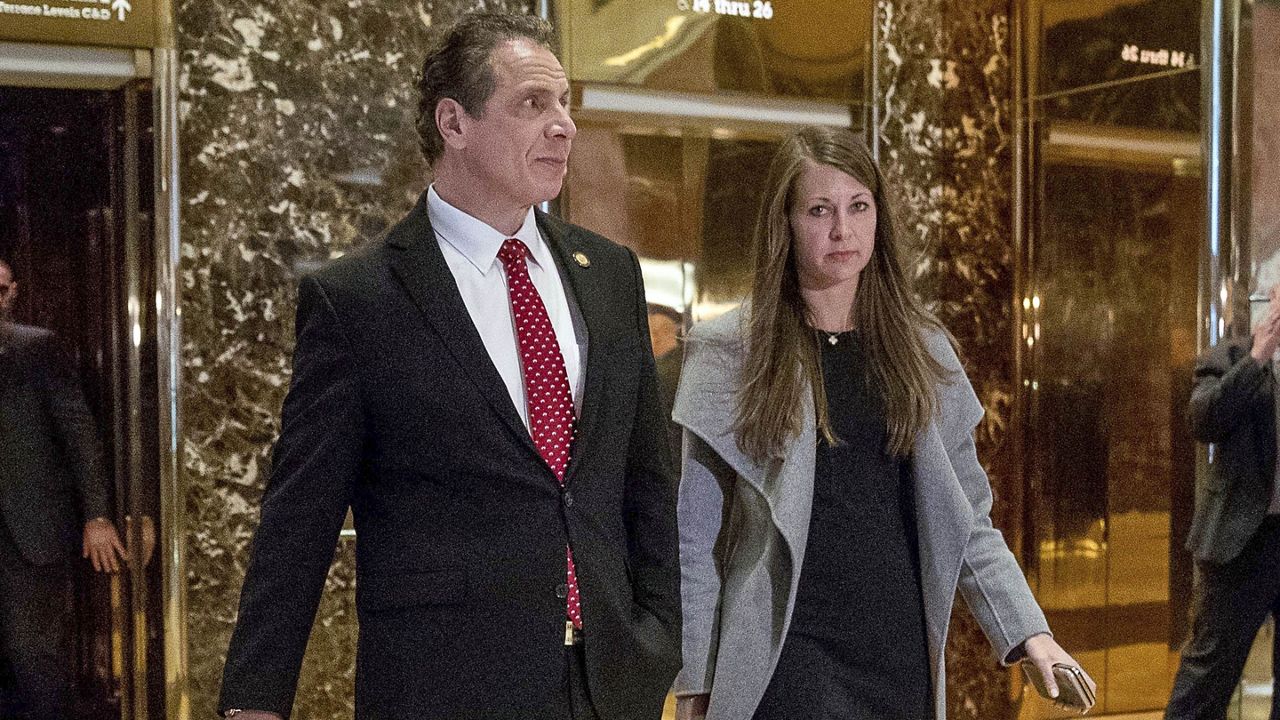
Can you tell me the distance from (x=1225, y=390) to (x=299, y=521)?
349 centimetres

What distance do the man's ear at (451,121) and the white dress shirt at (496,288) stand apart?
0.10 metres

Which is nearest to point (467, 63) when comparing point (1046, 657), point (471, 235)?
point (471, 235)

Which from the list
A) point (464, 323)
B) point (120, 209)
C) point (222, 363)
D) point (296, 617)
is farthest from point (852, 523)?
point (120, 209)

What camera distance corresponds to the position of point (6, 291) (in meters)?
3.93

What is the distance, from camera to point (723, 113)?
15.5ft

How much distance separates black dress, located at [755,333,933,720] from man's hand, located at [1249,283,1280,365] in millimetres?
2393

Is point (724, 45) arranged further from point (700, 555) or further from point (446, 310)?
point (446, 310)

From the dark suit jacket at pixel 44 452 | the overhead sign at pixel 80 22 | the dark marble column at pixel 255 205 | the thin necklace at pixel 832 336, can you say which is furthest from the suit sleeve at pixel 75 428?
the thin necklace at pixel 832 336

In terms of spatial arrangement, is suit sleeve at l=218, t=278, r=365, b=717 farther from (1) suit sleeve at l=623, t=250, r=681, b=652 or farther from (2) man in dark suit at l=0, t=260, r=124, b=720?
(2) man in dark suit at l=0, t=260, r=124, b=720

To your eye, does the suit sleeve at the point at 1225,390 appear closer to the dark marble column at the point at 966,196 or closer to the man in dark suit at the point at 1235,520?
the man in dark suit at the point at 1235,520

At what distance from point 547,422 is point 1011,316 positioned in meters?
3.37

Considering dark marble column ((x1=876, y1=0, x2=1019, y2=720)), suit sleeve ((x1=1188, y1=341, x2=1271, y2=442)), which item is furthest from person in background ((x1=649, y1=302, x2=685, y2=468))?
suit sleeve ((x1=1188, y1=341, x2=1271, y2=442))

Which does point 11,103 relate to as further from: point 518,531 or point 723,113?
point 518,531

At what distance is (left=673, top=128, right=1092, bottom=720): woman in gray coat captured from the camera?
2770mm
